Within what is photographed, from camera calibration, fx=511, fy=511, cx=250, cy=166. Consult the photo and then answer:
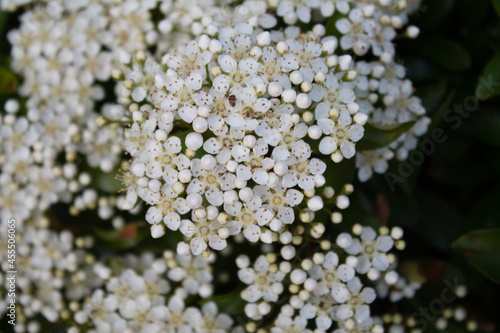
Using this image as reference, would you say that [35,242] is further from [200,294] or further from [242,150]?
[242,150]

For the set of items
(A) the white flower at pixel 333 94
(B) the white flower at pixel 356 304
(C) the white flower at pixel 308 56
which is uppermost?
(C) the white flower at pixel 308 56

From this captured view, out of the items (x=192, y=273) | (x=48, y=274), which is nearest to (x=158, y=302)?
(x=192, y=273)

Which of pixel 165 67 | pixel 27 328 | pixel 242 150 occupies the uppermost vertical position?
pixel 165 67

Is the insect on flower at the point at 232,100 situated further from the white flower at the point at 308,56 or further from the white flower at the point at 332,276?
the white flower at the point at 332,276

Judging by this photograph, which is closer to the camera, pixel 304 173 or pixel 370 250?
pixel 304 173

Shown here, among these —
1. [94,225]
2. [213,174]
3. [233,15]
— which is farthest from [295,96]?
[94,225]

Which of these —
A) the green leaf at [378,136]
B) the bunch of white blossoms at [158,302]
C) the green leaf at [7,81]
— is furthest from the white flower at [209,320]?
the green leaf at [7,81]

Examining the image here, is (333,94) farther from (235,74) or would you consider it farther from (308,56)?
(235,74)
